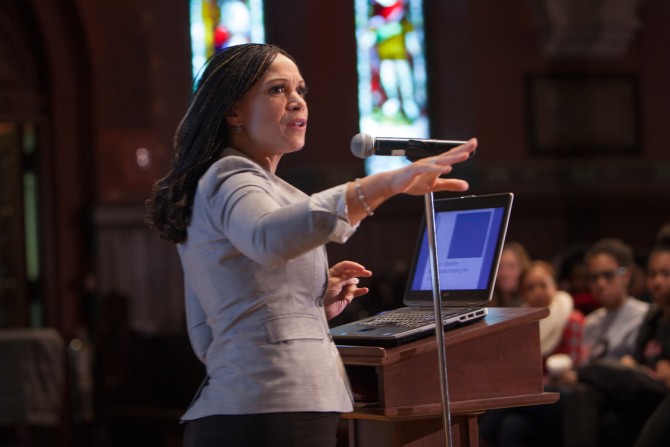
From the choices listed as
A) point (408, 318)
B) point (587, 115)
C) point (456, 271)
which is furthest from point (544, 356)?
point (587, 115)

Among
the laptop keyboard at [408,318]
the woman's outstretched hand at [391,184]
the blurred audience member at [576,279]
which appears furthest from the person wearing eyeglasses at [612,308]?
the woman's outstretched hand at [391,184]

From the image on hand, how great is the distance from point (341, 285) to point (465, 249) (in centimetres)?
48

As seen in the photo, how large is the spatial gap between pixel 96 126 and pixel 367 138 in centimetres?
598

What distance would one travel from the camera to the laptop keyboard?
2.37 m

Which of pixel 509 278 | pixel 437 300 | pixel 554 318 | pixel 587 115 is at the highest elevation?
pixel 587 115

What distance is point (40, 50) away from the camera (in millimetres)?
7691

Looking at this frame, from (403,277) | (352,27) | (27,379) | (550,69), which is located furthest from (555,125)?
(27,379)

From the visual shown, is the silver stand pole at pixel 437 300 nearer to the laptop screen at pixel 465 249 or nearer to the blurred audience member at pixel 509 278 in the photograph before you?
the laptop screen at pixel 465 249

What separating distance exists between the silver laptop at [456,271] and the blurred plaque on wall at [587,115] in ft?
20.2

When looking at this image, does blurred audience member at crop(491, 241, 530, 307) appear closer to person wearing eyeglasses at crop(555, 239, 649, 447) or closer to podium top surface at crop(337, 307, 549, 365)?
person wearing eyeglasses at crop(555, 239, 649, 447)

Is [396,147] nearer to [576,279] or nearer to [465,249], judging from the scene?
[465,249]

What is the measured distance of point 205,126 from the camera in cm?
197

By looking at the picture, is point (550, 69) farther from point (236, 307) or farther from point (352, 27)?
point (236, 307)

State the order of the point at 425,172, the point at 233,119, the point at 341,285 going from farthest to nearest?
1. the point at 341,285
2. the point at 233,119
3. the point at 425,172
